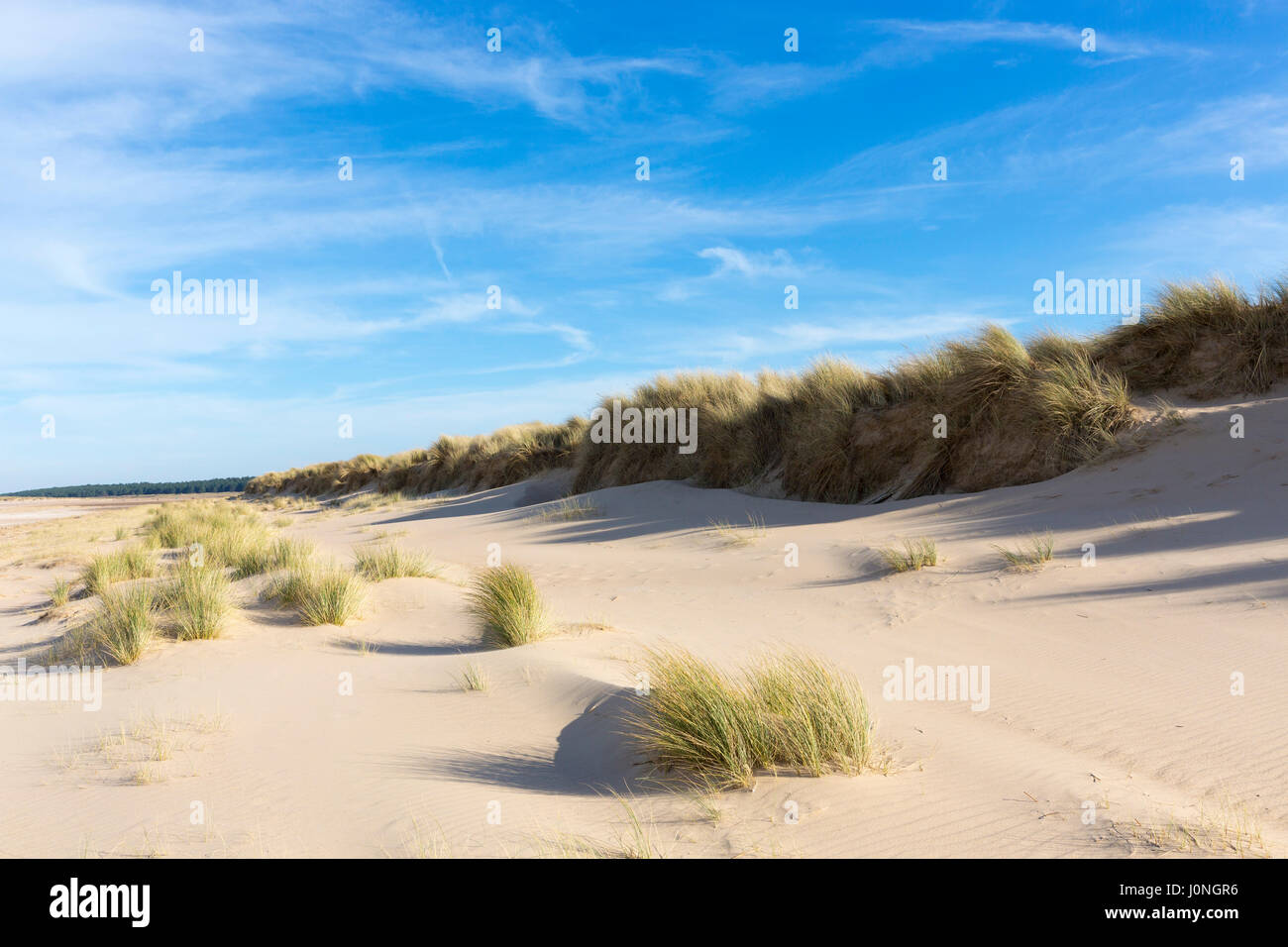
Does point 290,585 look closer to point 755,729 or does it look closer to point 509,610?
point 509,610

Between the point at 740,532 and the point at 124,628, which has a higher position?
the point at 740,532

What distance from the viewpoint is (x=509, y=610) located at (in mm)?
6727

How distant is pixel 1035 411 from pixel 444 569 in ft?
30.0

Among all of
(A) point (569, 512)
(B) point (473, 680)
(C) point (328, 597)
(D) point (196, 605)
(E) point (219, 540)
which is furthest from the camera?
(A) point (569, 512)

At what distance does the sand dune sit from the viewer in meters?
3.03

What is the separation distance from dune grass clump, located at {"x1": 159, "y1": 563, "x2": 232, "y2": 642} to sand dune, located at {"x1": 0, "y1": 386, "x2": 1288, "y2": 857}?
0.77ft

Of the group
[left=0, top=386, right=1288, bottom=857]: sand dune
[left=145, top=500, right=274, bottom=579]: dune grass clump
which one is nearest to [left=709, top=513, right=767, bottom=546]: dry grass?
[left=0, top=386, right=1288, bottom=857]: sand dune

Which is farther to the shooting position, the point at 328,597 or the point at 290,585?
the point at 290,585

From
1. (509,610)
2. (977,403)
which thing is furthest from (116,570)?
(977,403)

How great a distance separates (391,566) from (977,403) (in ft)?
30.7

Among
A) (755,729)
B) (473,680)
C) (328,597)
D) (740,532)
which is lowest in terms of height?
(473,680)

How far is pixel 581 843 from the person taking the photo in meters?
2.88
